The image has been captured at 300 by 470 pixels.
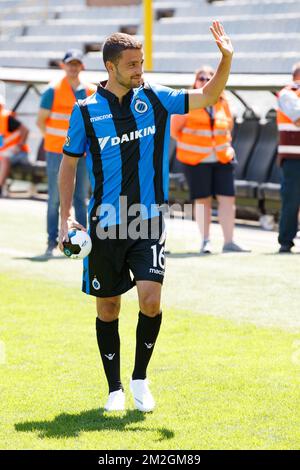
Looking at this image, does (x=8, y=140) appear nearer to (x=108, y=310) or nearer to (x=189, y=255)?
(x=189, y=255)

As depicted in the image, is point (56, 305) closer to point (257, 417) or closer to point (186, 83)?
point (257, 417)

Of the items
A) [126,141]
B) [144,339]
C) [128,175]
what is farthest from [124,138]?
[144,339]

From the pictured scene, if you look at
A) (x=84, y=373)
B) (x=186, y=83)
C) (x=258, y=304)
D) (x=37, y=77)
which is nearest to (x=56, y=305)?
(x=258, y=304)

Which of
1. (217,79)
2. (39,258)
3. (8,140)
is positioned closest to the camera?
(217,79)

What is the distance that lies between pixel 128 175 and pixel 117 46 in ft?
2.14

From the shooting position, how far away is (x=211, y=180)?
484 inches

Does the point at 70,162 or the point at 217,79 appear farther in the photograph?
the point at 70,162

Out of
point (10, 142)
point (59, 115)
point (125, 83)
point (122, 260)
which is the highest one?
point (125, 83)

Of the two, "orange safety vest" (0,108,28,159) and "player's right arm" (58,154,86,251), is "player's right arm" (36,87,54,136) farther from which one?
"orange safety vest" (0,108,28,159)

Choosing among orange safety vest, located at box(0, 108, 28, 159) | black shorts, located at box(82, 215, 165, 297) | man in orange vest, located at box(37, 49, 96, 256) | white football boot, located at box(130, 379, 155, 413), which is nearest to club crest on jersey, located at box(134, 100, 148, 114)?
black shorts, located at box(82, 215, 165, 297)

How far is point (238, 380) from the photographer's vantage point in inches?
260

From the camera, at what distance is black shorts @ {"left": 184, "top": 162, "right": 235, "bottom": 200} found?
12.2 m

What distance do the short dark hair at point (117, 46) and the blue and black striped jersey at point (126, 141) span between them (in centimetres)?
21

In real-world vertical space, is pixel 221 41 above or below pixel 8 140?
above
